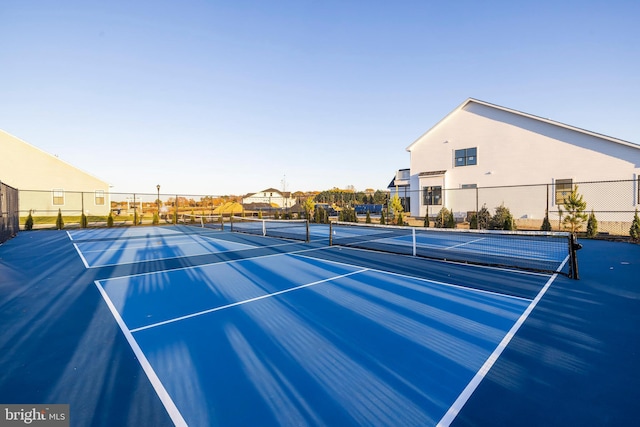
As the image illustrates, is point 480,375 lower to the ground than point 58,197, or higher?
lower

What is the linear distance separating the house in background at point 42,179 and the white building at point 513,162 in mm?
27281

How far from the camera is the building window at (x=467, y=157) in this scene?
885 inches

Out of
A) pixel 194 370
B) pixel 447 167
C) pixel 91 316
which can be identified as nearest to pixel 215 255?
pixel 91 316

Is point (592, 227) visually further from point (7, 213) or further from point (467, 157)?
point (7, 213)

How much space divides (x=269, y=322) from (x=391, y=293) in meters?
2.62

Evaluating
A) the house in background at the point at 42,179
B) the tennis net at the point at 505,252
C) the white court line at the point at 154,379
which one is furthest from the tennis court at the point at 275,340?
the house in background at the point at 42,179

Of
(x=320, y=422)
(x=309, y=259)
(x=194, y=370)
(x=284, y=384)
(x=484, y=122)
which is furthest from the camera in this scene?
(x=484, y=122)

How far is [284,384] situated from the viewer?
118 inches

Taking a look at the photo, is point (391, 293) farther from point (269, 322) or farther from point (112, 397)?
point (112, 397)
